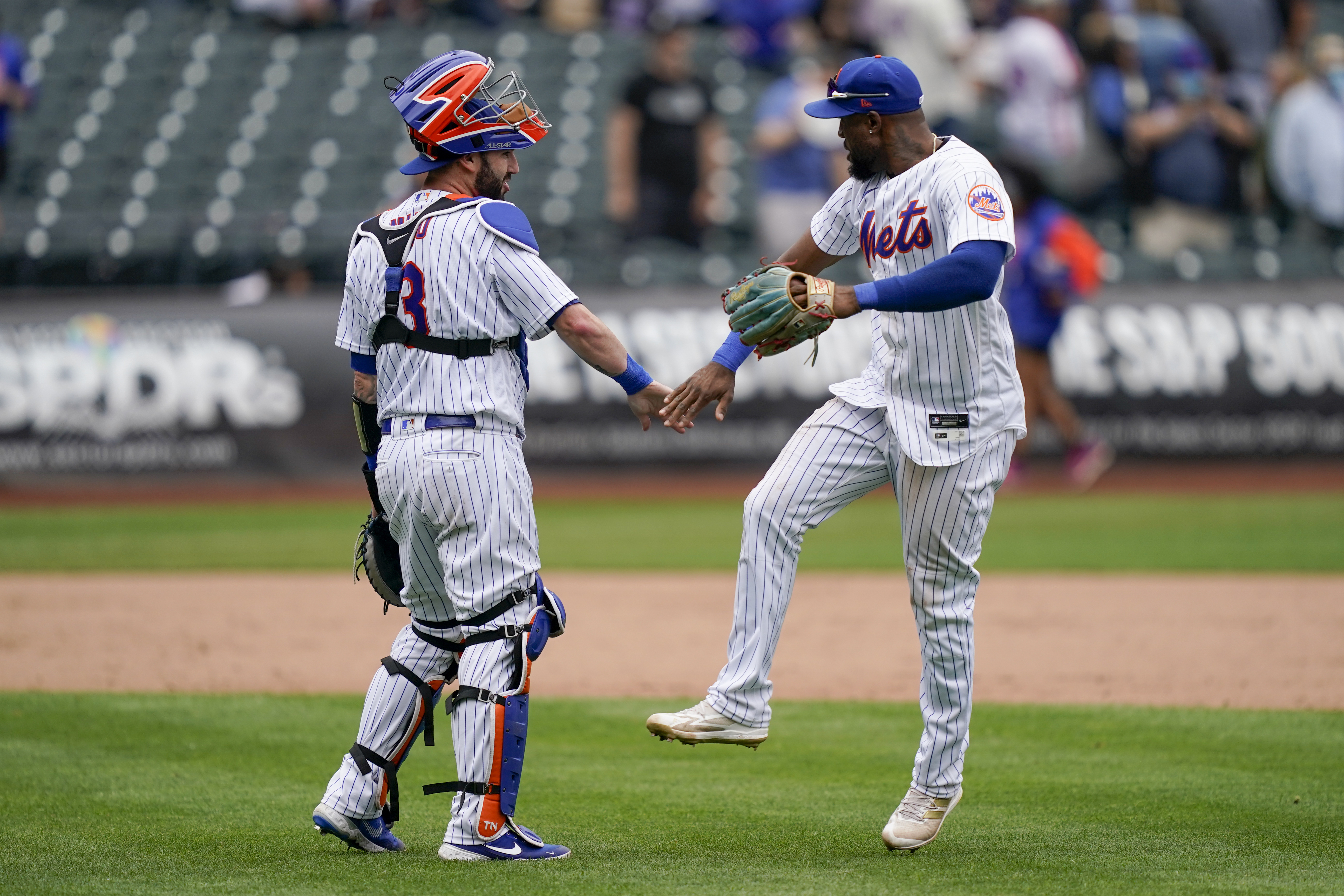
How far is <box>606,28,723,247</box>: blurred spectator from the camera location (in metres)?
15.6

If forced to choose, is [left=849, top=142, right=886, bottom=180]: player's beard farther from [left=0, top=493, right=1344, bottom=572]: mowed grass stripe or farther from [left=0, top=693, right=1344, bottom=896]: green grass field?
[left=0, top=493, right=1344, bottom=572]: mowed grass stripe

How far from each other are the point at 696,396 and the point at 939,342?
698mm

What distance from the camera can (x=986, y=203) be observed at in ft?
14.1

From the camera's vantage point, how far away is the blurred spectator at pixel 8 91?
16797 mm

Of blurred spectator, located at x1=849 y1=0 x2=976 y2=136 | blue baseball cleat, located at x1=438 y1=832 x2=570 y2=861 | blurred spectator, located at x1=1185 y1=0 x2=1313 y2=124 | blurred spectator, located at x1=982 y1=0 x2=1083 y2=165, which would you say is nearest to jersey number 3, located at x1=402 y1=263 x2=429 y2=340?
blue baseball cleat, located at x1=438 y1=832 x2=570 y2=861

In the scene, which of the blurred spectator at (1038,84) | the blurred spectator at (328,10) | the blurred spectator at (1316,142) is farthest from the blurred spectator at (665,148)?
the blurred spectator at (1316,142)

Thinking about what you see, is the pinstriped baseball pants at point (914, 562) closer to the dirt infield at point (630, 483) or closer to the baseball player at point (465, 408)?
the baseball player at point (465, 408)

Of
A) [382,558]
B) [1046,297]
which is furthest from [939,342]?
[1046,297]

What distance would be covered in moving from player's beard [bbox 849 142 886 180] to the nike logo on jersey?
0.37 ft

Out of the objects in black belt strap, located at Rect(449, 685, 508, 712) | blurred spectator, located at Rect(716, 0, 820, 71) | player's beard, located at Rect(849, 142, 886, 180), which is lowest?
black belt strap, located at Rect(449, 685, 508, 712)

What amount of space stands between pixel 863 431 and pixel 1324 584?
6634 mm

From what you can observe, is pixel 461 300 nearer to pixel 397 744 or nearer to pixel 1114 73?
pixel 397 744

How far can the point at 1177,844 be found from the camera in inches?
175

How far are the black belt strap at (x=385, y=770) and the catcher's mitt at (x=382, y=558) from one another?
1.42 ft
